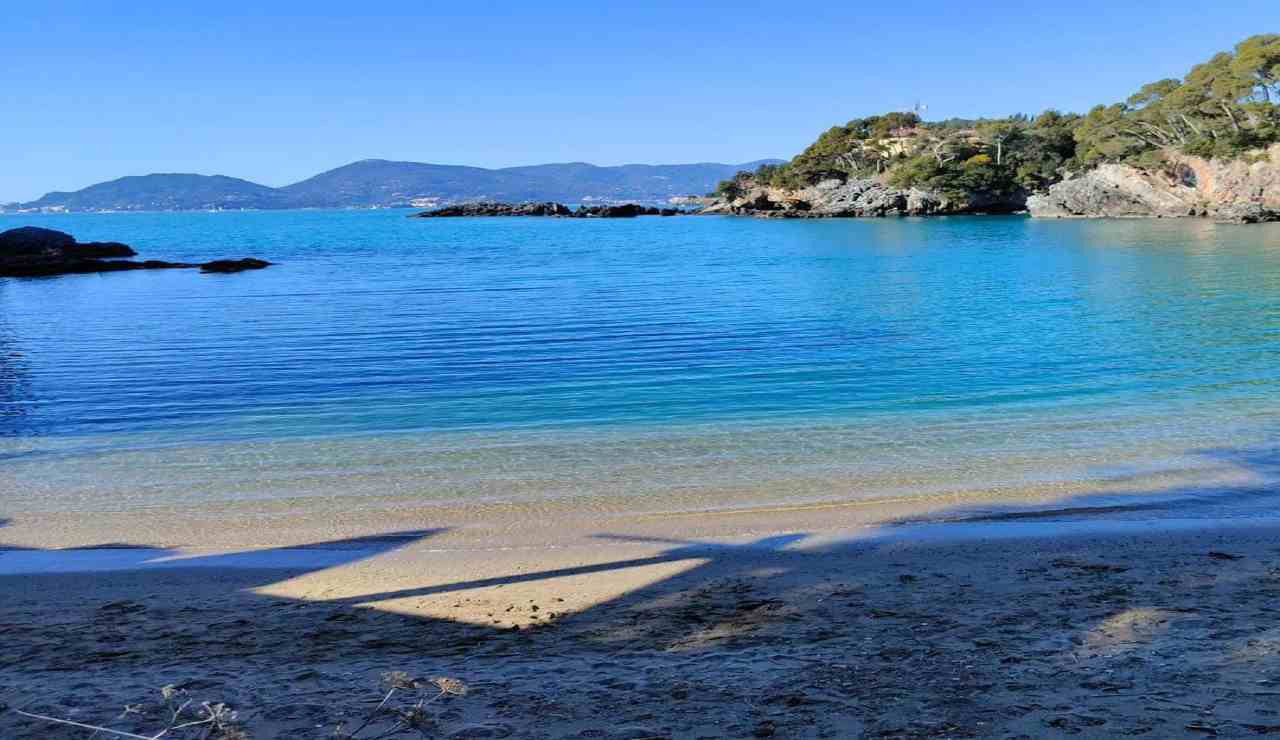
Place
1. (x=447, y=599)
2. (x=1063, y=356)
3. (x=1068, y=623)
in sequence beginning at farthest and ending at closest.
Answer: (x=1063, y=356) → (x=447, y=599) → (x=1068, y=623)

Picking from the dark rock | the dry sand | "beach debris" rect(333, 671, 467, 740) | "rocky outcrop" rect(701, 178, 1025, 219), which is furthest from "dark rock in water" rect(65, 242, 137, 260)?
"rocky outcrop" rect(701, 178, 1025, 219)

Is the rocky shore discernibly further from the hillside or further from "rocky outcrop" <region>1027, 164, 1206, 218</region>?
"rocky outcrop" <region>1027, 164, 1206, 218</region>

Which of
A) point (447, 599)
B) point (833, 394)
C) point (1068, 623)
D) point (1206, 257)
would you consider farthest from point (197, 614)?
point (1206, 257)

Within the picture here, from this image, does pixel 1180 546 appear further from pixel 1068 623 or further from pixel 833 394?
pixel 833 394

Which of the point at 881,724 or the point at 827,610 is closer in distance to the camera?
the point at 881,724

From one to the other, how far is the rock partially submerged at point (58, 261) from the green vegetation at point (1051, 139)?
73.3 meters

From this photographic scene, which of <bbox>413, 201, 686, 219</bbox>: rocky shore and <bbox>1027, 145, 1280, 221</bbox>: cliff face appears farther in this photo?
<bbox>413, 201, 686, 219</bbox>: rocky shore

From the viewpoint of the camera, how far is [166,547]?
7.69 metres

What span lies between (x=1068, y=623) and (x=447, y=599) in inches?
139

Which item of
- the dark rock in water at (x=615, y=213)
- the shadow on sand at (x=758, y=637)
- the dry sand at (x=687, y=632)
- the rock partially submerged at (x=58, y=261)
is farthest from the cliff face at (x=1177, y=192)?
the shadow on sand at (x=758, y=637)

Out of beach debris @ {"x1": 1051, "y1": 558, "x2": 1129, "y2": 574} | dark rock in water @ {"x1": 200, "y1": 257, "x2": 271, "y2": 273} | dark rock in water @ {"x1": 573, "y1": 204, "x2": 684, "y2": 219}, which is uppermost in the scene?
dark rock in water @ {"x1": 573, "y1": 204, "x2": 684, "y2": 219}

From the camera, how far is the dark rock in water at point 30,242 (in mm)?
47094

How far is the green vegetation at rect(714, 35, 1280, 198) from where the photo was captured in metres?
78.6

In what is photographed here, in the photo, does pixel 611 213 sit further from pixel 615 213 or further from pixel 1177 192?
pixel 1177 192
